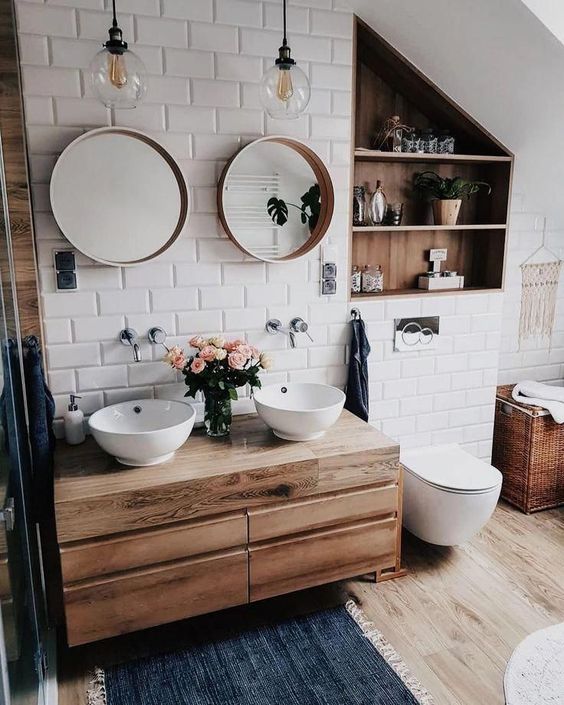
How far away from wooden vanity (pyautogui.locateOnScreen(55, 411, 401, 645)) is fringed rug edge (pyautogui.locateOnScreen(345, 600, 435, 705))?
6.4 inches

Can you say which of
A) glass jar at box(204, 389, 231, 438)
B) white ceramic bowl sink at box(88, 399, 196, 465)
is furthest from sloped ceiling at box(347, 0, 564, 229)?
white ceramic bowl sink at box(88, 399, 196, 465)

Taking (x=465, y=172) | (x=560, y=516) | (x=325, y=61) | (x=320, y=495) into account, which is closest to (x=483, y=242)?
(x=465, y=172)

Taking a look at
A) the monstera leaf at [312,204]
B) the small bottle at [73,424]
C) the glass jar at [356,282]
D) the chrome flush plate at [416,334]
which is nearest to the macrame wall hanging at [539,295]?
the chrome flush plate at [416,334]

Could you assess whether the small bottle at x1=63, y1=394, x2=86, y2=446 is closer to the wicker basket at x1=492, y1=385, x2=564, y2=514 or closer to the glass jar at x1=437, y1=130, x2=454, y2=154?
the glass jar at x1=437, y1=130, x2=454, y2=154

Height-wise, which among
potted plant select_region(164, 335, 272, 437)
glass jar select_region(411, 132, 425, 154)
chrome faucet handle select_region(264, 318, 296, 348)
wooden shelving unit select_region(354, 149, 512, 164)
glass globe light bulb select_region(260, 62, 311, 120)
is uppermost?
glass globe light bulb select_region(260, 62, 311, 120)

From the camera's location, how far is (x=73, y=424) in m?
2.46

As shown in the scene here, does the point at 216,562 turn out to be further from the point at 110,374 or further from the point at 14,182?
the point at 14,182

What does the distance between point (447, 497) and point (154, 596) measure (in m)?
1.32

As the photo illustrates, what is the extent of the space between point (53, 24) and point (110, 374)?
4.43ft

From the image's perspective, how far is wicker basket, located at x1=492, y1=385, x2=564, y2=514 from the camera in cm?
328

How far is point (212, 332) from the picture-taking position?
2723 millimetres

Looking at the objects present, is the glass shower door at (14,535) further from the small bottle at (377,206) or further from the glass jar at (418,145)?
the glass jar at (418,145)

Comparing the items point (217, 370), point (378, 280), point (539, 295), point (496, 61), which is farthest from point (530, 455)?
point (496, 61)

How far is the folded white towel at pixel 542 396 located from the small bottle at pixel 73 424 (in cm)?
232
